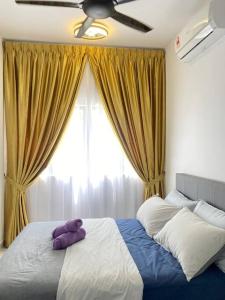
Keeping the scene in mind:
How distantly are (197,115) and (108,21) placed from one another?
1.39 m

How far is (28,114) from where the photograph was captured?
3590mm

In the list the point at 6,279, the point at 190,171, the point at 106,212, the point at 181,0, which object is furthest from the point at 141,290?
the point at 181,0

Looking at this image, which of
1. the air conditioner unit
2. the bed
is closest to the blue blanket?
the bed

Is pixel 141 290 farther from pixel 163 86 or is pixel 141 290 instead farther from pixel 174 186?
pixel 163 86

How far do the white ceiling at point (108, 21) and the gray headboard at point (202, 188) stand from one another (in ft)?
5.56

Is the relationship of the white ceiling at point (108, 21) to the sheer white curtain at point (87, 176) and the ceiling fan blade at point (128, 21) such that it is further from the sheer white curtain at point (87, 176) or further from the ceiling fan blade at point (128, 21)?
the sheer white curtain at point (87, 176)

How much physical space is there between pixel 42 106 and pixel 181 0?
2.04 metres

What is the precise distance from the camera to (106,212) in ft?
12.5

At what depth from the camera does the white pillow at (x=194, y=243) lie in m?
1.74

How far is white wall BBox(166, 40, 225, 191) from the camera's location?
2473 mm

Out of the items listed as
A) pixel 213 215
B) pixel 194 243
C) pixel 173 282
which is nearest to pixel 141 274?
pixel 173 282

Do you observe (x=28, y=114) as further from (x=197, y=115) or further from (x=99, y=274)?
(x=99, y=274)

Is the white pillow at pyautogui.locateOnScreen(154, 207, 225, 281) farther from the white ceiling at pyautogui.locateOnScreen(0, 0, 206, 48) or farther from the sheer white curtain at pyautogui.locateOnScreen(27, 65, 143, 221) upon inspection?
the white ceiling at pyautogui.locateOnScreen(0, 0, 206, 48)

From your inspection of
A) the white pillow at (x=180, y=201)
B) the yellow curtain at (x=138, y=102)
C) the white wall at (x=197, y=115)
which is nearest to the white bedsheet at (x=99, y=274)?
the white pillow at (x=180, y=201)
